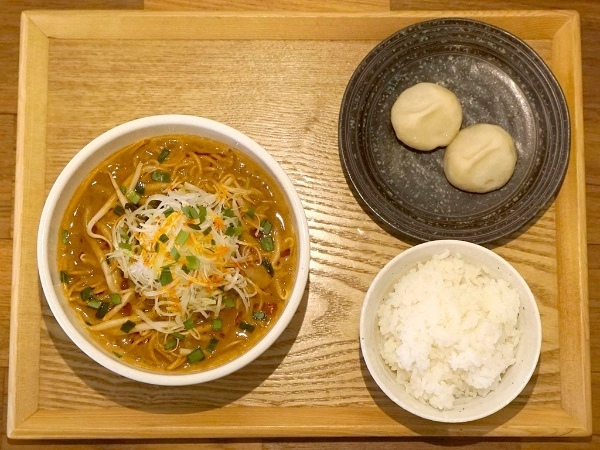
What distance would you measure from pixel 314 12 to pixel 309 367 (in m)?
0.97

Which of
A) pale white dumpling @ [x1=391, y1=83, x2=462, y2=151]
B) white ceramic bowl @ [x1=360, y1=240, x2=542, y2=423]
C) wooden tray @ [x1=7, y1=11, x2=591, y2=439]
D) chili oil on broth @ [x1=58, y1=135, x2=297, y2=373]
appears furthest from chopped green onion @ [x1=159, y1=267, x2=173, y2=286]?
pale white dumpling @ [x1=391, y1=83, x2=462, y2=151]

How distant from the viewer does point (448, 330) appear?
1697 millimetres

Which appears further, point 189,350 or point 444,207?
point 444,207

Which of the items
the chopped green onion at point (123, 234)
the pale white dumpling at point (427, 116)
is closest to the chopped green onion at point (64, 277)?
the chopped green onion at point (123, 234)

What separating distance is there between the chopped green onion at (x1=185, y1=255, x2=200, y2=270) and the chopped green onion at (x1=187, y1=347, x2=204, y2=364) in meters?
0.21

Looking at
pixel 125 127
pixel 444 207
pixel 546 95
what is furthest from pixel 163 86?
pixel 546 95

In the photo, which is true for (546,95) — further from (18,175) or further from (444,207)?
(18,175)

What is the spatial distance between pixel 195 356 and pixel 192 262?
0.78ft

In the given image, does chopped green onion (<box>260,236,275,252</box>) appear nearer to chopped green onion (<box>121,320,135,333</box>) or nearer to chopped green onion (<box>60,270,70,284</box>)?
chopped green onion (<box>121,320,135,333</box>)

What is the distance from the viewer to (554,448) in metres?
1.97

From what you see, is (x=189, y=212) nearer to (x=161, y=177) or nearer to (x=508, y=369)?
(x=161, y=177)

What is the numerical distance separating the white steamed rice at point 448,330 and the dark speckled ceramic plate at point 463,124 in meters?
0.12

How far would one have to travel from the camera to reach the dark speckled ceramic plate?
1804 millimetres

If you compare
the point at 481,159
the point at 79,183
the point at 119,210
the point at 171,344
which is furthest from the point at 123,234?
the point at 481,159
